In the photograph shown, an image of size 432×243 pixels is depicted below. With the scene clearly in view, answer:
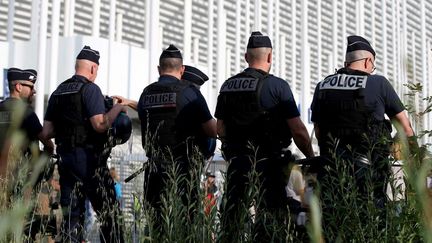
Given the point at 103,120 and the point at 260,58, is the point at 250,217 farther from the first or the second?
the point at 103,120

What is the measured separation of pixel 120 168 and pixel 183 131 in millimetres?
3993

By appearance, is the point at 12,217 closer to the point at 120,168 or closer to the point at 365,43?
the point at 365,43

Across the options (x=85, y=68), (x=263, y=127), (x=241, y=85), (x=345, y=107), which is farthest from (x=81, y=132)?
(x=345, y=107)

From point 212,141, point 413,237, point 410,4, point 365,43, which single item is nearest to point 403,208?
point 413,237

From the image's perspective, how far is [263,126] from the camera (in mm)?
4129

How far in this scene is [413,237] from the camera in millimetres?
2189

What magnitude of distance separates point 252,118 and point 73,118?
51.4 inches

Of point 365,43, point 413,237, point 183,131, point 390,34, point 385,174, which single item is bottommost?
point 413,237

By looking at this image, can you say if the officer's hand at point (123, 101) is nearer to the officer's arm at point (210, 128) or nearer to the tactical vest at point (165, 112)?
the tactical vest at point (165, 112)

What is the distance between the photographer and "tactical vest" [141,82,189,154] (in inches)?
175

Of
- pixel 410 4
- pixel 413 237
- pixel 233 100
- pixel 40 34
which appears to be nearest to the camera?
pixel 413 237

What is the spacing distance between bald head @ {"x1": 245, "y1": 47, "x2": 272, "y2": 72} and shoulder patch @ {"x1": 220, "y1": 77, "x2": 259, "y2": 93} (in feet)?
0.41

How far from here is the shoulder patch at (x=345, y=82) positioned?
3.88m

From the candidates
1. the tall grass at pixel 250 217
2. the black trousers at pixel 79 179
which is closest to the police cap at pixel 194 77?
the black trousers at pixel 79 179
